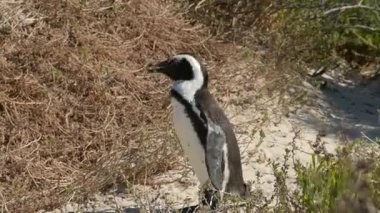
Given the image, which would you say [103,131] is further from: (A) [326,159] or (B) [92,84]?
(A) [326,159]

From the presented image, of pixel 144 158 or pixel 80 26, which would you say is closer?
pixel 144 158

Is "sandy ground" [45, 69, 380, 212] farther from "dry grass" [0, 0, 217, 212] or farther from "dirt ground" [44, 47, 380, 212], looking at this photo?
"dry grass" [0, 0, 217, 212]

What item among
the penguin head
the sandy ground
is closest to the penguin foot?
the sandy ground

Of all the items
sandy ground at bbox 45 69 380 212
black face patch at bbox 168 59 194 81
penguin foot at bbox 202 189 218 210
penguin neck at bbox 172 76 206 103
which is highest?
black face patch at bbox 168 59 194 81

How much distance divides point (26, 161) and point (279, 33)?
8.56ft

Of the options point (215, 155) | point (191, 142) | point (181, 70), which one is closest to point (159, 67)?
point (181, 70)

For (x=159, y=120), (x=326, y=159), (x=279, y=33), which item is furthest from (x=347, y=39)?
(x=326, y=159)

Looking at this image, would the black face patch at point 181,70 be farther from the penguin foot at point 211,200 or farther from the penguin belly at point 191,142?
the penguin foot at point 211,200

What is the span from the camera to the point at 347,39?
24.9ft

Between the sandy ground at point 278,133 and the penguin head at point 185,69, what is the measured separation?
466mm

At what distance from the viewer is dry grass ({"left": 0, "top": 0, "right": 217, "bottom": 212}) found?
5.14m

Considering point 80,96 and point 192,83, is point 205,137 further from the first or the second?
point 80,96

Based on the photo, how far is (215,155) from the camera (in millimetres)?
4863

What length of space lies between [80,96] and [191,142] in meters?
1.04
